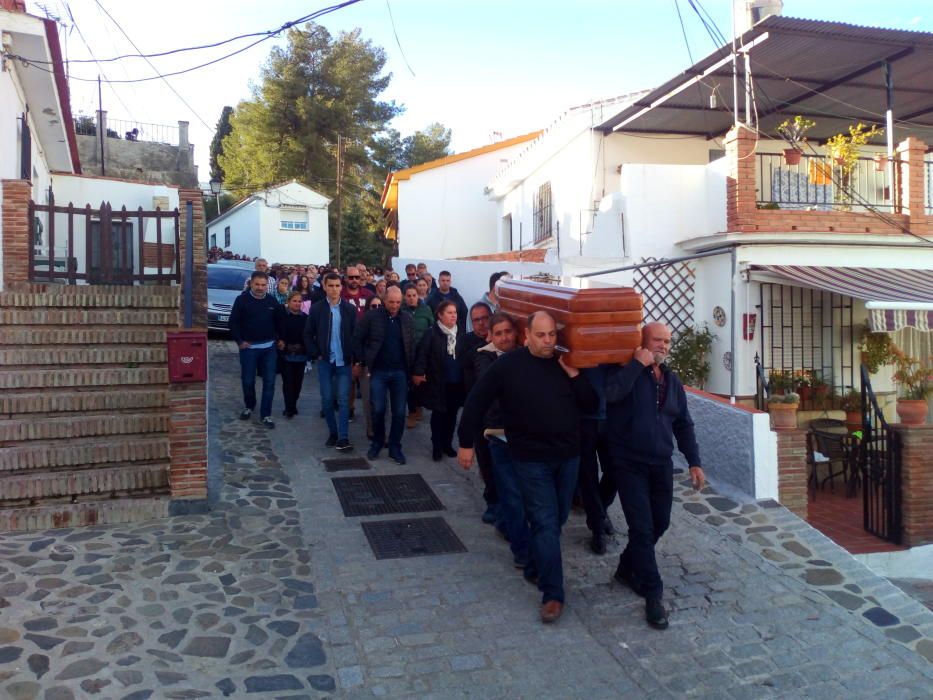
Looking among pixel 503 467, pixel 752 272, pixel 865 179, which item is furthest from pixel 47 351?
pixel 865 179

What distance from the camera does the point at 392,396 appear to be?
7688 mm

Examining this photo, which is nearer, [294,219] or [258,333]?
[258,333]

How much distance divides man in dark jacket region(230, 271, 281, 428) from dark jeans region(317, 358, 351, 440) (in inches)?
34.0

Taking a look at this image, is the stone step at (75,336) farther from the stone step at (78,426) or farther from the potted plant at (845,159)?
the potted plant at (845,159)

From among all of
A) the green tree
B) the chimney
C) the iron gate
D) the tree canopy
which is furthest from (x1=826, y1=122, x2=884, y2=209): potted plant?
the green tree

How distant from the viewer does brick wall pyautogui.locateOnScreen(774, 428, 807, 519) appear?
668 cm

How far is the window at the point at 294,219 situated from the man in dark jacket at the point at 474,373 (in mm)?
25864

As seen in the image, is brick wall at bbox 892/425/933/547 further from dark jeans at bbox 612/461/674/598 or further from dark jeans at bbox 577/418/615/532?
dark jeans at bbox 612/461/674/598

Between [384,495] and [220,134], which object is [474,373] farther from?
[220,134]

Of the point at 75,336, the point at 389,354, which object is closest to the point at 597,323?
the point at 389,354

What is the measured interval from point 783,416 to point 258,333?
18.3 feet

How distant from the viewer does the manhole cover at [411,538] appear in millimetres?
5508

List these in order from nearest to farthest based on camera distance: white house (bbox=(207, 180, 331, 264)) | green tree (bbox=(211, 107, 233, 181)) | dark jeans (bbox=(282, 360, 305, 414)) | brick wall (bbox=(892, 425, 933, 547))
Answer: brick wall (bbox=(892, 425, 933, 547)), dark jeans (bbox=(282, 360, 305, 414)), white house (bbox=(207, 180, 331, 264)), green tree (bbox=(211, 107, 233, 181))

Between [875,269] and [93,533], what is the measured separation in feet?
33.6
